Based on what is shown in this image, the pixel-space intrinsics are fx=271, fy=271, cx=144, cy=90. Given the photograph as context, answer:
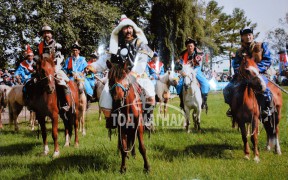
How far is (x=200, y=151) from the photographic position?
23.2 feet

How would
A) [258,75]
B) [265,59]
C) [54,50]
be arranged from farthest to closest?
[54,50]
[265,59]
[258,75]

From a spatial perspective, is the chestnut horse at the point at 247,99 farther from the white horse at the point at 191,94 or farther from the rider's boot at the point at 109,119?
the rider's boot at the point at 109,119

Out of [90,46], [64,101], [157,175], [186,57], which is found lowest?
[157,175]

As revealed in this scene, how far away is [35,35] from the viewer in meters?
20.1

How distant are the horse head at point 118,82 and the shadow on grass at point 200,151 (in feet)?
7.04

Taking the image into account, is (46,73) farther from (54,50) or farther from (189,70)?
(189,70)

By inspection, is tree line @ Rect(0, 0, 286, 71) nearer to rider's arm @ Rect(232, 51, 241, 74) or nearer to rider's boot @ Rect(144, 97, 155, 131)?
rider's arm @ Rect(232, 51, 241, 74)

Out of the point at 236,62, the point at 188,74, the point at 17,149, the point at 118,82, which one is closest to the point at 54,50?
the point at 17,149

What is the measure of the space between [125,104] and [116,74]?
2.12ft

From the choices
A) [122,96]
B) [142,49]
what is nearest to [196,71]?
[142,49]

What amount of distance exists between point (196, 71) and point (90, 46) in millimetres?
14333

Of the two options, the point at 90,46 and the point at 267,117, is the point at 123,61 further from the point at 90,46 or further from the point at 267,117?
the point at 90,46

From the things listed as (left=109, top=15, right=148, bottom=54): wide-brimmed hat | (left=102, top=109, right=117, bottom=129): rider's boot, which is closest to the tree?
(left=109, top=15, right=148, bottom=54): wide-brimmed hat

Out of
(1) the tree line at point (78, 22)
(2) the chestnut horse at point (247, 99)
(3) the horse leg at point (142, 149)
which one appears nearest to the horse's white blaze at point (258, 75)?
(2) the chestnut horse at point (247, 99)
